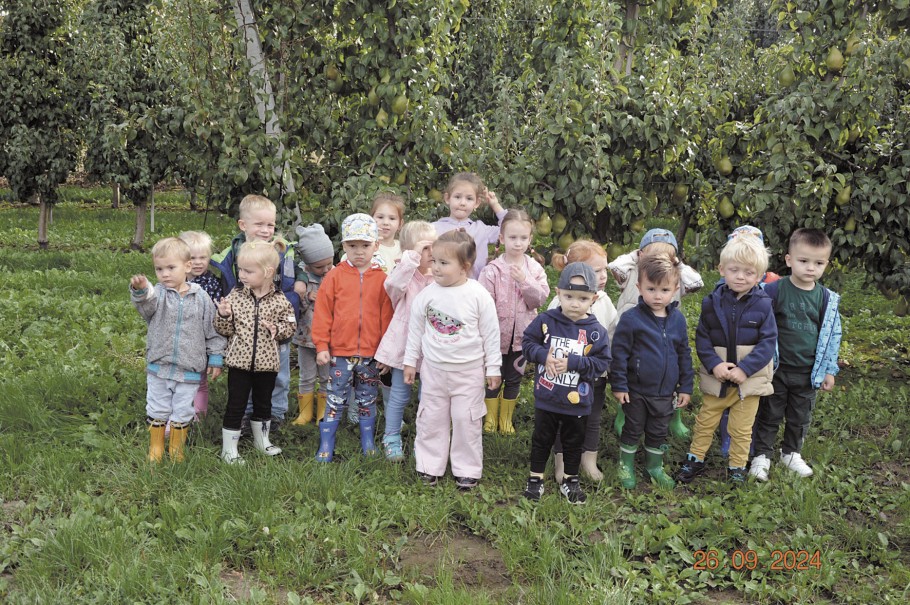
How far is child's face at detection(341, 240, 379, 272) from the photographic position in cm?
457

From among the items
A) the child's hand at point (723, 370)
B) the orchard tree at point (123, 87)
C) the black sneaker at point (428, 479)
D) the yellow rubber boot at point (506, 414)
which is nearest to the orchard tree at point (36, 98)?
the orchard tree at point (123, 87)

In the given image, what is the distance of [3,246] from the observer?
13.8 meters

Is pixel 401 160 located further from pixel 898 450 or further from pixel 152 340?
pixel 898 450

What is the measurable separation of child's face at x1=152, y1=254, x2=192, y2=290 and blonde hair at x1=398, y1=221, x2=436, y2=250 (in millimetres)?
1324

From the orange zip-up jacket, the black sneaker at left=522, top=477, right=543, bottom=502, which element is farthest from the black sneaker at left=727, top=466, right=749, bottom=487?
the orange zip-up jacket

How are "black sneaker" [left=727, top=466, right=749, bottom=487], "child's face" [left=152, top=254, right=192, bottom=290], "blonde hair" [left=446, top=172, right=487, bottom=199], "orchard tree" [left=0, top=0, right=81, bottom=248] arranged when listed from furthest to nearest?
1. "orchard tree" [left=0, top=0, right=81, bottom=248]
2. "blonde hair" [left=446, top=172, right=487, bottom=199]
3. "black sneaker" [left=727, top=466, right=749, bottom=487]
4. "child's face" [left=152, top=254, right=192, bottom=290]

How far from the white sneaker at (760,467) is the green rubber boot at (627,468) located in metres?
0.73

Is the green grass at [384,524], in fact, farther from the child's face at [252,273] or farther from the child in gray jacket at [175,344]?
the child's face at [252,273]

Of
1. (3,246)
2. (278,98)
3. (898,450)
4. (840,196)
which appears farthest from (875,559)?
(3,246)

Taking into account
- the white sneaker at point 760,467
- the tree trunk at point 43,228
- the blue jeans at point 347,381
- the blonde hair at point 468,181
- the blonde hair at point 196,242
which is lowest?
the tree trunk at point 43,228

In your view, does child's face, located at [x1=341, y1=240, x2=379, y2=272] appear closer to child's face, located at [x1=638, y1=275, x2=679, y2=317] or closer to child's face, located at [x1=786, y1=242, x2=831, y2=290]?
child's face, located at [x1=638, y1=275, x2=679, y2=317]

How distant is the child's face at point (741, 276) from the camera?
4262 mm

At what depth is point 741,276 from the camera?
4.27 meters

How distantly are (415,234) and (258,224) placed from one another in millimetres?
1051
